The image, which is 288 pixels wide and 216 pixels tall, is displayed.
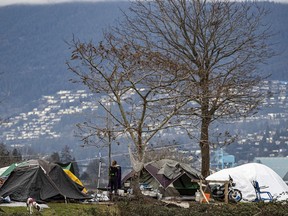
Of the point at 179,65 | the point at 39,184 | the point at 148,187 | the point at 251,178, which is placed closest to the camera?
the point at 39,184

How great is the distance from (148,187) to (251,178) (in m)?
3.98

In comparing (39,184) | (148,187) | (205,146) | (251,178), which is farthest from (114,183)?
(205,146)

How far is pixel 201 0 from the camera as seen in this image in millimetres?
36219

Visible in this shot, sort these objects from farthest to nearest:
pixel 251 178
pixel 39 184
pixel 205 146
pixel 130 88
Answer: pixel 205 146 → pixel 251 178 → pixel 130 88 → pixel 39 184

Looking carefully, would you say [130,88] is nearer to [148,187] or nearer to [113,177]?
[113,177]

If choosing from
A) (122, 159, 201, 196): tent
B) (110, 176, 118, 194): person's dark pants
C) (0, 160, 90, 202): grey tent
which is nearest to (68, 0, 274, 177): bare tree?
(110, 176, 118, 194): person's dark pants

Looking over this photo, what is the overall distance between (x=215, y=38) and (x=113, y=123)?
7.32 m

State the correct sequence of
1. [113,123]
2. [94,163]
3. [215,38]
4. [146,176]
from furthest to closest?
[94,163], [215,38], [146,176], [113,123]

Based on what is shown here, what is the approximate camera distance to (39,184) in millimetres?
26016

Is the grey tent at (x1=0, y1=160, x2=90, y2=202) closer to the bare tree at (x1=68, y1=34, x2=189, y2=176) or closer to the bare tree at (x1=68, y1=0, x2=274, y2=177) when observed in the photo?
the bare tree at (x1=68, y1=34, x2=189, y2=176)

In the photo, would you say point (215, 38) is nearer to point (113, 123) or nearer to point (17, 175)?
point (113, 123)

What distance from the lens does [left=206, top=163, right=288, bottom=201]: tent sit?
29.4m

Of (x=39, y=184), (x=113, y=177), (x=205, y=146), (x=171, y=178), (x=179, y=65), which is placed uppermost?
(x=179, y=65)

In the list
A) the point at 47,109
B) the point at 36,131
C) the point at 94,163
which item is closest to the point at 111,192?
the point at 94,163
